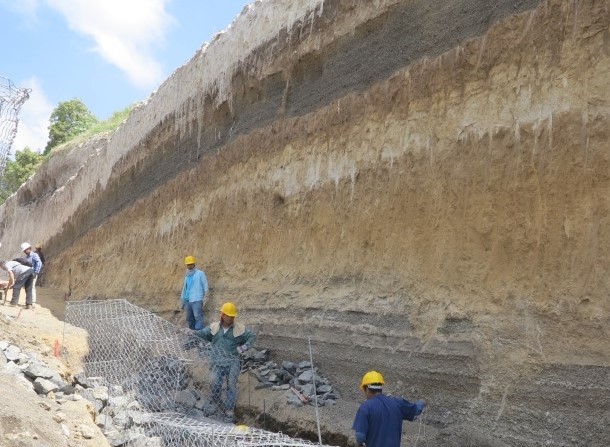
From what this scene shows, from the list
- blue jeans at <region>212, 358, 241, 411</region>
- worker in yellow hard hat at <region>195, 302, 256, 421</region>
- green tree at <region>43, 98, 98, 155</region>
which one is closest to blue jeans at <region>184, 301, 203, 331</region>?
worker in yellow hard hat at <region>195, 302, 256, 421</region>

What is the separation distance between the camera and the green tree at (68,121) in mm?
39781

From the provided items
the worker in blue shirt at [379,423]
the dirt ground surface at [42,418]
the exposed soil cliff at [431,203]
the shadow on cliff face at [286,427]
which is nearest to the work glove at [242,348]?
the exposed soil cliff at [431,203]

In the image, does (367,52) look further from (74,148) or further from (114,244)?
(74,148)

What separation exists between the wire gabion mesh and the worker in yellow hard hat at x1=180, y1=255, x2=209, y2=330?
2.60 ft

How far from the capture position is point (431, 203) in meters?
6.89

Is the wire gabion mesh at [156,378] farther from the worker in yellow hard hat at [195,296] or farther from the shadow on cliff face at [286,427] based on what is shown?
the worker in yellow hard hat at [195,296]

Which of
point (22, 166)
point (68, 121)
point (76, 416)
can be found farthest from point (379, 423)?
point (22, 166)

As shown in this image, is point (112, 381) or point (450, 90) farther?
point (112, 381)

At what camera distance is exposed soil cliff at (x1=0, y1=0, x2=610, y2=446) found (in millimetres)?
5332

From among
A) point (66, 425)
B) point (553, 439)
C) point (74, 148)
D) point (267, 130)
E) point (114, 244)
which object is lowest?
point (66, 425)

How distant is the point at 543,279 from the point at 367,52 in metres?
4.23

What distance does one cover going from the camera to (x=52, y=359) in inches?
364

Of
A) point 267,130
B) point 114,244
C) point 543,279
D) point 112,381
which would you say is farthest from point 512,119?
point 114,244

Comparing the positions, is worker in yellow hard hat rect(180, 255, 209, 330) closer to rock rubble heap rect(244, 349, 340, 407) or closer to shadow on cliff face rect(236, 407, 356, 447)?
rock rubble heap rect(244, 349, 340, 407)
